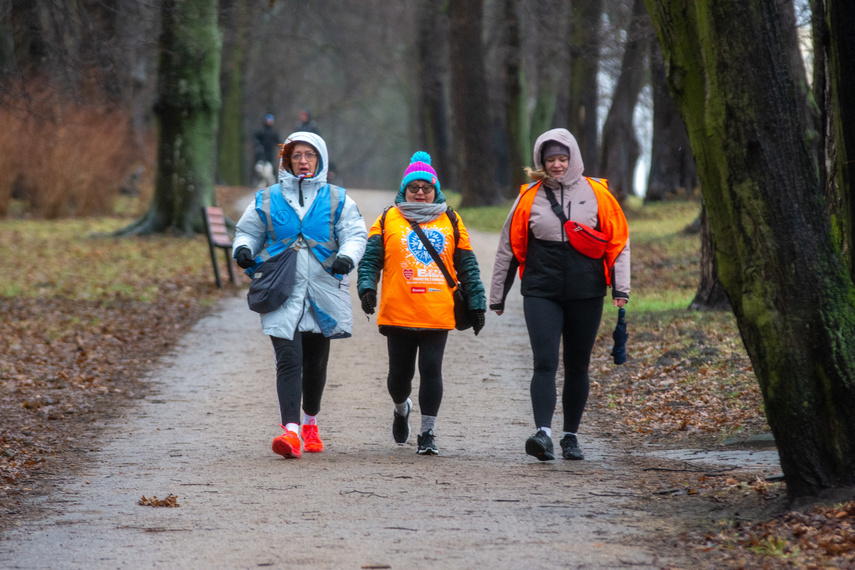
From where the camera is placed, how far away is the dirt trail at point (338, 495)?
14.4 feet

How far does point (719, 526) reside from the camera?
464 centimetres

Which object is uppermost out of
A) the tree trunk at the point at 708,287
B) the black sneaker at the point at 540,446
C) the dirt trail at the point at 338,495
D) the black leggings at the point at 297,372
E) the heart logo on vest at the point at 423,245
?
the heart logo on vest at the point at 423,245

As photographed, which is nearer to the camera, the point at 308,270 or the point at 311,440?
the point at 308,270

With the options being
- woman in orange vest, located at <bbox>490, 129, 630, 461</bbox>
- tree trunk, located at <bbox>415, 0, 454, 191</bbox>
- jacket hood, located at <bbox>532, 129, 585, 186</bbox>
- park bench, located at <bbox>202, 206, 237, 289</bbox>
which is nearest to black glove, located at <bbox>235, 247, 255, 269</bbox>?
woman in orange vest, located at <bbox>490, 129, 630, 461</bbox>

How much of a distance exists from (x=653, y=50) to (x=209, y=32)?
779 cm

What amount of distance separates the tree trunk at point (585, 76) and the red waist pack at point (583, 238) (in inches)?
606

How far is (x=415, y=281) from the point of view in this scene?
6.30 m

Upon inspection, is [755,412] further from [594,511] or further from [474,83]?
[474,83]

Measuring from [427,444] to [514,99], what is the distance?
22.2 m

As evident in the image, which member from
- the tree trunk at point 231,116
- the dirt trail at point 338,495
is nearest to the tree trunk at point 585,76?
the tree trunk at point 231,116

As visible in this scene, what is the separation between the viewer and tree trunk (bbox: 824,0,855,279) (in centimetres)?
483

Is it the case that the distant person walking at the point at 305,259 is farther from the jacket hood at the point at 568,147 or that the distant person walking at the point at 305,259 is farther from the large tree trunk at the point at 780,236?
the large tree trunk at the point at 780,236

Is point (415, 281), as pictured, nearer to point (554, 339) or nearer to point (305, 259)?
point (305, 259)

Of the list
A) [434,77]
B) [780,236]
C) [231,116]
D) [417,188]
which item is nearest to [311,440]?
[417,188]
